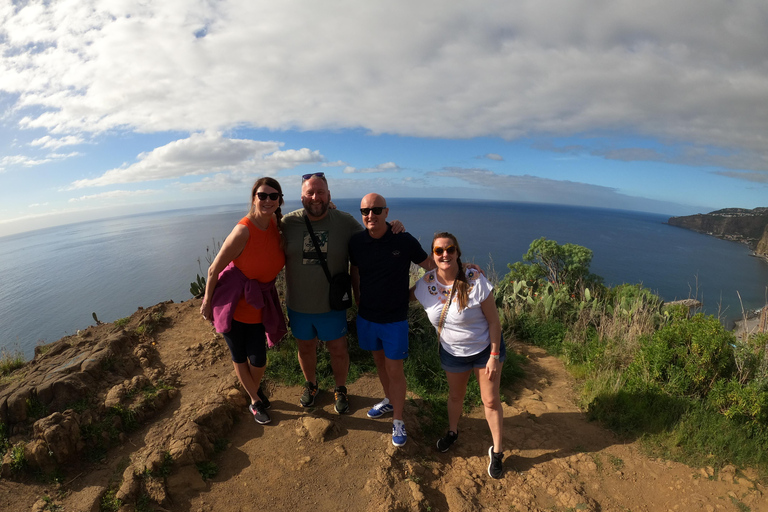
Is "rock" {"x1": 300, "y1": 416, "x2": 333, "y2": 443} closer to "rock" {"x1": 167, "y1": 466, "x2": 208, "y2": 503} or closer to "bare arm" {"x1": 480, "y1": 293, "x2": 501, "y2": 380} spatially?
"rock" {"x1": 167, "y1": 466, "x2": 208, "y2": 503}

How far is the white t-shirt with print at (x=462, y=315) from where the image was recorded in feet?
8.39

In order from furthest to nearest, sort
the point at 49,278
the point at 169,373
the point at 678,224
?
the point at 678,224 < the point at 49,278 < the point at 169,373

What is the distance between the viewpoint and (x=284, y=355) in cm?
454

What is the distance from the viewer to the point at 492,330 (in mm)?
2617

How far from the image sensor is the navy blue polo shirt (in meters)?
2.79

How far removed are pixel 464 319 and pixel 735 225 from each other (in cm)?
12747

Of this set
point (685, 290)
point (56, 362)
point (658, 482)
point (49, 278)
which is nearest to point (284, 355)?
point (56, 362)

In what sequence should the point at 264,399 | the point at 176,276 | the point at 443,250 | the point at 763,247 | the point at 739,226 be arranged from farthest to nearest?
the point at 739,226 < the point at 763,247 < the point at 176,276 < the point at 264,399 < the point at 443,250

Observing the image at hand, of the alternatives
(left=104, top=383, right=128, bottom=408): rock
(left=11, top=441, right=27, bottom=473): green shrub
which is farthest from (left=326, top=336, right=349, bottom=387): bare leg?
(left=11, top=441, right=27, bottom=473): green shrub

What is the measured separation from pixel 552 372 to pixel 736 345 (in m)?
1.89

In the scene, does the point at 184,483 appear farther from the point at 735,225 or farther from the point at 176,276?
the point at 735,225

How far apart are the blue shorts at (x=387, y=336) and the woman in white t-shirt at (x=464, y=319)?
0.31 metres

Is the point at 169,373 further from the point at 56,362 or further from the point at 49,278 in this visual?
the point at 49,278

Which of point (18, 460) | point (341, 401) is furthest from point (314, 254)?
point (18, 460)
